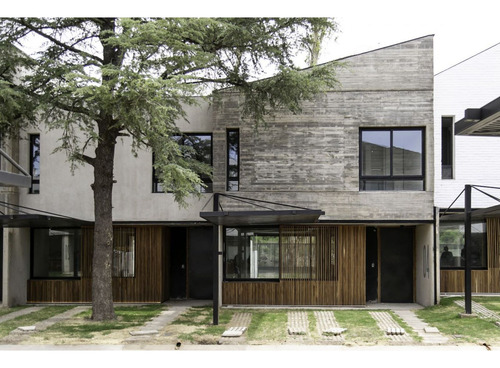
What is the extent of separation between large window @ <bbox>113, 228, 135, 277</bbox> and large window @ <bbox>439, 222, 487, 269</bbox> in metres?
9.18

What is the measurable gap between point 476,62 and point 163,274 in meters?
10.9

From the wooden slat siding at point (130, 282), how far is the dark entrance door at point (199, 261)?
1084 mm

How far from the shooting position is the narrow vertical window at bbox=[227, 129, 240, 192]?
57.4 ft

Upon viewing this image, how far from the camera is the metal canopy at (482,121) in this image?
10.3 meters

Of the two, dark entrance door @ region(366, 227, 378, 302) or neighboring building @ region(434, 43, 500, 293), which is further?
dark entrance door @ region(366, 227, 378, 302)

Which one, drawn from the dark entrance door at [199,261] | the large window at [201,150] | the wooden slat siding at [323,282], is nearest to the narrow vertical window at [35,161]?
the large window at [201,150]

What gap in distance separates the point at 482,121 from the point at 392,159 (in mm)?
6111

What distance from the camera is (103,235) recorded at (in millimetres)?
14977

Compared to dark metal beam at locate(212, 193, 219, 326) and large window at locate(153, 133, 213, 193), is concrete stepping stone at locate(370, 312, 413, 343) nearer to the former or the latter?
dark metal beam at locate(212, 193, 219, 326)

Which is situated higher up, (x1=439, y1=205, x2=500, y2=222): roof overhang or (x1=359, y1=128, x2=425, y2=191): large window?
(x1=359, y1=128, x2=425, y2=191): large window

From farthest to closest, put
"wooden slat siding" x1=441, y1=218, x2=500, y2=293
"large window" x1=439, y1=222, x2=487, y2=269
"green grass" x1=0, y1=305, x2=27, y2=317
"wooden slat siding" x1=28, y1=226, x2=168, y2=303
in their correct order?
"large window" x1=439, y1=222, x2=487, y2=269 → "wooden slat siding" x1=441, y1=218, x2=500, y2=293 → "wooden slat siding" x1=28, y1=226, x2=168, y2=303 → "green grass" x1=0, y1=305, x2=27, y2=317

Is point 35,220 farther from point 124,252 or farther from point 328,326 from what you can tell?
point 328,326

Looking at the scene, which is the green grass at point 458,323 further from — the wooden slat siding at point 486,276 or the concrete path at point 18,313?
the concrete path at point 18,313

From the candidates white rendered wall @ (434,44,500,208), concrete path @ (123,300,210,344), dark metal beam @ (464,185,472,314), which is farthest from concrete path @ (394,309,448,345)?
concrete path @ (123,300,210,344)
